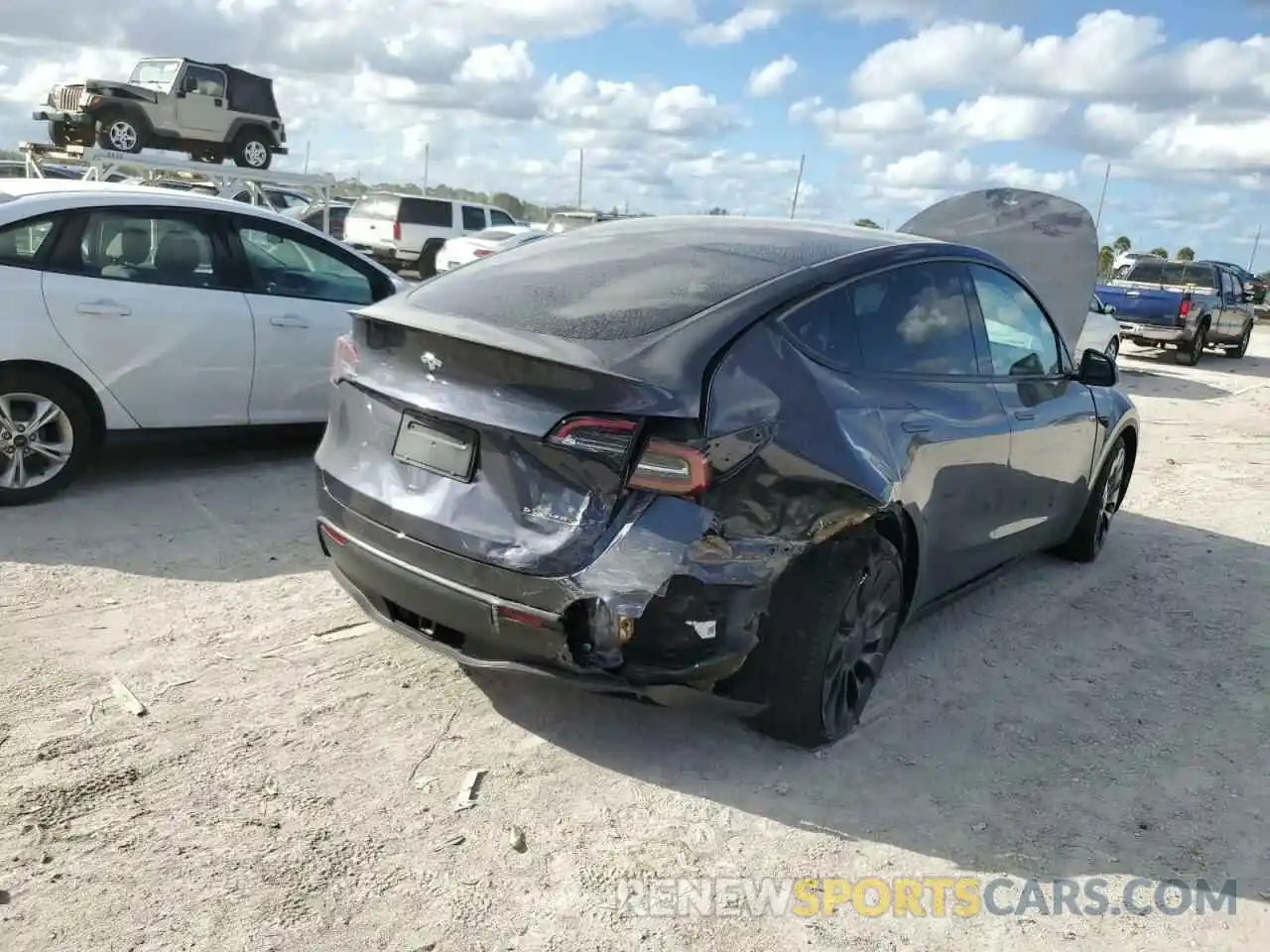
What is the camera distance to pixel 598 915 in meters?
2.82

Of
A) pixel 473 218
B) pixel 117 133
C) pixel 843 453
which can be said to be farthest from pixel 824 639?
pixel 473 218

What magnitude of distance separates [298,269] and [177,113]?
14.7 m

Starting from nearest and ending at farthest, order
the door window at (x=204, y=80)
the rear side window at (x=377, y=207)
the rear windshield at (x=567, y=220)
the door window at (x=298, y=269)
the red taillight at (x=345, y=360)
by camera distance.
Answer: the red taillight at (x=345, y=360)
the door window at (x=298, y=269)
the door window at (x=204, y=80)
the rear windshield at (x=567, y=220)
the rear side window at (x=377, y=207)

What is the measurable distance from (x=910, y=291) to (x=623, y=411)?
1.61 meters

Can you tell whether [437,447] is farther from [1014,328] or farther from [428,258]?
[428,258]

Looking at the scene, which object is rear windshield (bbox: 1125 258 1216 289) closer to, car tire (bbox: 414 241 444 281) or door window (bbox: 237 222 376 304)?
car tire (bbox: 414 241 444 281)

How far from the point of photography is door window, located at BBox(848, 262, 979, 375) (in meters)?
3.85

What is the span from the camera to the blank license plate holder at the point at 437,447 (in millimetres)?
3297

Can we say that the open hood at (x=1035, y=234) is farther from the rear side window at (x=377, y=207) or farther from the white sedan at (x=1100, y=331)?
the rear side window at (x=377, y=207)

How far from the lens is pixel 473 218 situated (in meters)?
23.7

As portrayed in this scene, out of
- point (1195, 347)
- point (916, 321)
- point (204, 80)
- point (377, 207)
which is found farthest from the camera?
point (377, 207)

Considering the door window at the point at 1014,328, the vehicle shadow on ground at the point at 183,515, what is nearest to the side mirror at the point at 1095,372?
the door window at the point at 1014,328

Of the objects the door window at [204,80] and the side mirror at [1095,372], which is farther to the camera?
the door window at [204,80]

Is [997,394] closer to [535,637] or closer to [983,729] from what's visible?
[983,729]
